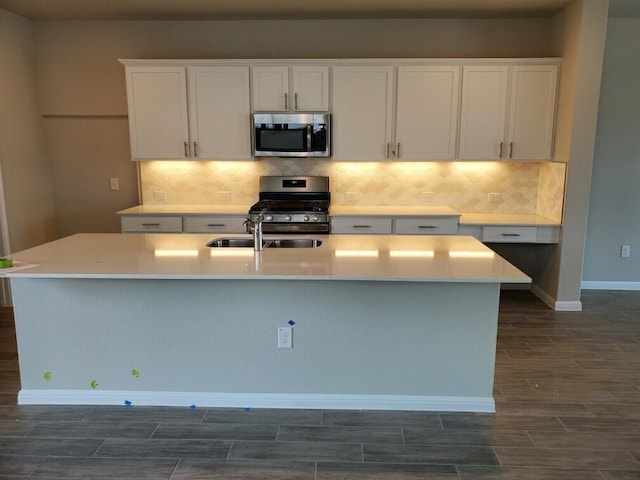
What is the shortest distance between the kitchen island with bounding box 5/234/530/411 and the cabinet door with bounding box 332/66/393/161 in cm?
195

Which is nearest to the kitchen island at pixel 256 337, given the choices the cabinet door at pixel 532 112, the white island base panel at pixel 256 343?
the white island base panel at pixel 256 343

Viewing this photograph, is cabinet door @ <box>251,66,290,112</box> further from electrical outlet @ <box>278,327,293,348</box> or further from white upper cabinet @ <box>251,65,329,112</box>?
electrical outlet @ <box>278,327,293,348</box>

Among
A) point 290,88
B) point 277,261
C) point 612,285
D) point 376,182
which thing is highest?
point 290,88

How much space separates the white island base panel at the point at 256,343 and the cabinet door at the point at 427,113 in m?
2.20

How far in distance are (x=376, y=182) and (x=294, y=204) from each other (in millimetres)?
894

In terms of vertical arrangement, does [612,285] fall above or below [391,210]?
below

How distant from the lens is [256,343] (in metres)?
2.71

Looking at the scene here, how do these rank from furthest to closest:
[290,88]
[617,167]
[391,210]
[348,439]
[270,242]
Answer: [617,167] → [391,210] → [290,88] → [270,242] → [348,439]

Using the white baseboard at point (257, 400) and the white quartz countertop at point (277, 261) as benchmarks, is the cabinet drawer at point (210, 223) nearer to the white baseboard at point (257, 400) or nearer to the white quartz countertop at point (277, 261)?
the white quartz countertop at point (277, 261)

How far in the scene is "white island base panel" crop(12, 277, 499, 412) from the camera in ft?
8.70

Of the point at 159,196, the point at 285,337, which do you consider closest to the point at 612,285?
the point at 285,337

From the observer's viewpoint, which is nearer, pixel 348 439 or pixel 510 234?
pixel 348 439

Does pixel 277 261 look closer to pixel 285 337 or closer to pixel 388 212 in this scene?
pixel 285 337

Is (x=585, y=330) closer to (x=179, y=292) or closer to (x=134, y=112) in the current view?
(x=179, y=292)
